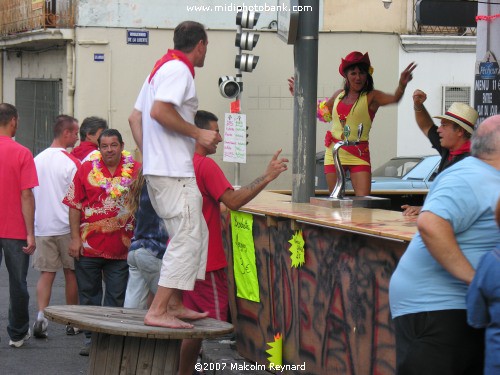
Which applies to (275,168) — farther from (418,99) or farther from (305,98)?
(305,98)

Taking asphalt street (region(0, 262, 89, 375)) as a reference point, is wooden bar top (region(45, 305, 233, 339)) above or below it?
above

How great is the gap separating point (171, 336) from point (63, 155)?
4.46 meters

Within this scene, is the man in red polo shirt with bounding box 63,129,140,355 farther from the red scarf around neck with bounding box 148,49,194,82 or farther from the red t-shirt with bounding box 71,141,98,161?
the red scarf around neck with bounding box 148,49,194,82

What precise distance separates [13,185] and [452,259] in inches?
204

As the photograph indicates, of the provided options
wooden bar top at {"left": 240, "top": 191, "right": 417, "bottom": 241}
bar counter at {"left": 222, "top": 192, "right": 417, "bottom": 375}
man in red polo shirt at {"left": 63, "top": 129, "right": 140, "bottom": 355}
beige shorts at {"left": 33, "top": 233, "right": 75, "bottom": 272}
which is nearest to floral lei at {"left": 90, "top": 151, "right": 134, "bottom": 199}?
man in red polo shirt at {"left": 63, "top": 129, "right": 140, "bottom": 355}

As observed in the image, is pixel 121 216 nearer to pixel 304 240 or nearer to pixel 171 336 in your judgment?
pixel 304 240

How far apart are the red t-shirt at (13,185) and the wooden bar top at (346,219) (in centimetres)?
202

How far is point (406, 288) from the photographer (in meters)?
4.47

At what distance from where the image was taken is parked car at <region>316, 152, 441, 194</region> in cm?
1491

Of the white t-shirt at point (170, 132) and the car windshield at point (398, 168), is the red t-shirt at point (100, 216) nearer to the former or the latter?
the white t-shirt at point (170, 132)

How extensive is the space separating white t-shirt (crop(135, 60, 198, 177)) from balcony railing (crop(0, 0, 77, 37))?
18471mm

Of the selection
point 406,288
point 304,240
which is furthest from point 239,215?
point 406,288

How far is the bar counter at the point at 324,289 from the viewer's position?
5.54m

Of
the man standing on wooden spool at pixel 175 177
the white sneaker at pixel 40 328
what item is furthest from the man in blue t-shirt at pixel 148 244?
the white sneaker at pixel 40 328
